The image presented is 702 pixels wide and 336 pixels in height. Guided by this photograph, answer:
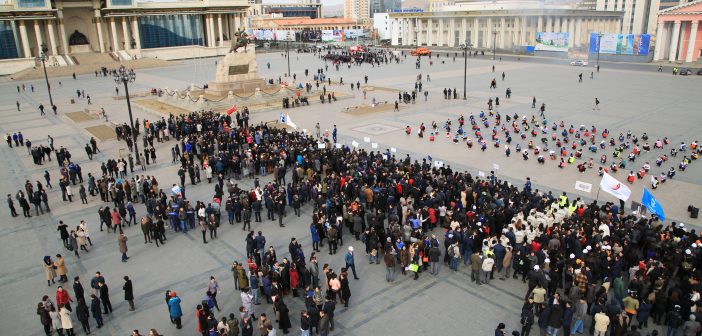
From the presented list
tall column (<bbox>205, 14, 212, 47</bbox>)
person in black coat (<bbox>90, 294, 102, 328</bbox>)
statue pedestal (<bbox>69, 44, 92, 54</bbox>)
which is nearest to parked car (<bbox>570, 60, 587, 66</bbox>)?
tall column (<bbox>205, 14, 212, 47</bbox>)

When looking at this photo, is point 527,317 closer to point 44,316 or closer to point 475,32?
point 44,316

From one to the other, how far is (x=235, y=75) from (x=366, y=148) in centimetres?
1908

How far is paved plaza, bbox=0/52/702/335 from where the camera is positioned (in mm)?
12828

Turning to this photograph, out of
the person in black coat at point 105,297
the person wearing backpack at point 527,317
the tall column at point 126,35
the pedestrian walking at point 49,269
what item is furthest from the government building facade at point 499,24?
the person in black coat at point 105,297

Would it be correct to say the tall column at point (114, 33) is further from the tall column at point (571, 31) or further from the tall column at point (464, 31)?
the tall column at point (571, 31)

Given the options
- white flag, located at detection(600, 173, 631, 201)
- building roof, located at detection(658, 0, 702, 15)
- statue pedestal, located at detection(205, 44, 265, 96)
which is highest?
building roof, located at detection(658, 0, 702, 15)

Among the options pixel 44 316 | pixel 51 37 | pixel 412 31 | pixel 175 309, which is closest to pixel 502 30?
pixel 412 31

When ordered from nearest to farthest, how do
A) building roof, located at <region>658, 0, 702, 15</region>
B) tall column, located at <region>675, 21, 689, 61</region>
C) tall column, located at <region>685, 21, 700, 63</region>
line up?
building roof, located at <region>658, 0, 702, 15</region>, tall column, located at <region>685, 21, 700, 63</region>, tall column, located at <region>675, 21, 689, 61</region>

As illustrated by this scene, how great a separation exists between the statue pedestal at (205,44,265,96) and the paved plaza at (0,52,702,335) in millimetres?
6441

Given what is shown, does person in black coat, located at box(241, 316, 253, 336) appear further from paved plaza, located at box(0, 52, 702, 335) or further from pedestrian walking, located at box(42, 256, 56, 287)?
pedestrian walking, located at box(42, 256, 56, 287)

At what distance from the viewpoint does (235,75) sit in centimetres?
4288

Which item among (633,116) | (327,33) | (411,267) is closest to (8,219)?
(411,267)

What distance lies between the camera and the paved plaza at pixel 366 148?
505 inches

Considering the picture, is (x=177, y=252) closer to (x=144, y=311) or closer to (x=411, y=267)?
(x=144, y=311)
